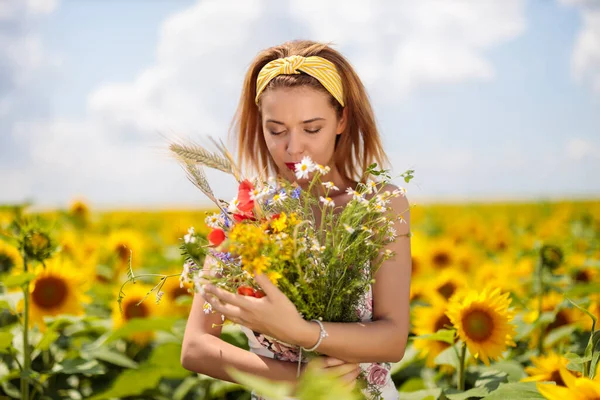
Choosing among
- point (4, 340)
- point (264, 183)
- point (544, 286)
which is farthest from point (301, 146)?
point (544, 286)

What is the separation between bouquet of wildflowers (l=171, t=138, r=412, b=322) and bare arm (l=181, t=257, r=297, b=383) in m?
0.24

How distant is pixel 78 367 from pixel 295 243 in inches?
63.7

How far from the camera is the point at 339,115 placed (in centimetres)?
223

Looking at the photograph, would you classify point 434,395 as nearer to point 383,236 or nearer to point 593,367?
point 593,367

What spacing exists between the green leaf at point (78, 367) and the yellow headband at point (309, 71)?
136 cm

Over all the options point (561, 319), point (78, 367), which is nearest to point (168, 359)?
point (78, 367)

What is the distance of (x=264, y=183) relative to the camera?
1.74 m

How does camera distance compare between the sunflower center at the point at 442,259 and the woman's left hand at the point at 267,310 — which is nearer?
the woman's left hand at the point at 267,310

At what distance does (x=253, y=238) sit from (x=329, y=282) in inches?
11.9

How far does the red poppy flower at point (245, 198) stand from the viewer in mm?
1538

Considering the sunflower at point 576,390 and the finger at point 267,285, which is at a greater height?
the finger at point 267,285

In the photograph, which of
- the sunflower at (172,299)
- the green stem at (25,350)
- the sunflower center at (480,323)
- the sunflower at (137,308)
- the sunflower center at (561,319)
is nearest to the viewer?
the sunflower center at (480,323)

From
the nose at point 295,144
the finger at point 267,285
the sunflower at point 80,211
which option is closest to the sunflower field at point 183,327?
the finger at point 267,285

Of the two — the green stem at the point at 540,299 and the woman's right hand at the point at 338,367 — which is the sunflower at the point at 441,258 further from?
the woman's right hand at the point at 338,367
